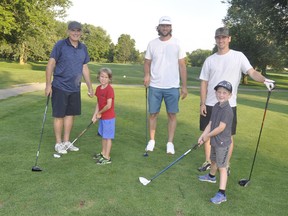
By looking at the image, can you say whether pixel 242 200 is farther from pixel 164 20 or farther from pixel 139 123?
pixel 139 123

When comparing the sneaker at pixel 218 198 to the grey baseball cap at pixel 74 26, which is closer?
the sneaker at pixel 218 198

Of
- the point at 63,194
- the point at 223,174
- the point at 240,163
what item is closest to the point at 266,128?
the point at 240,163

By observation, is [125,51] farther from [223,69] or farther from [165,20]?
[223,69]

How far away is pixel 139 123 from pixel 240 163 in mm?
3762

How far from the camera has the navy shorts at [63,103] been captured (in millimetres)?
5844

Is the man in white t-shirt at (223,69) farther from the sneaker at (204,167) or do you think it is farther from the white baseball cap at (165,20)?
the white baseball cap at (165,20)

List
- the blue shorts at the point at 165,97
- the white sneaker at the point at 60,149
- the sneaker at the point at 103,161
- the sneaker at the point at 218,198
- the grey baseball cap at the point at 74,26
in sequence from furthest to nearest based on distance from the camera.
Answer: the blue shorts at the point at 165,97 → the white sneaker at the point at 60,149 → the grey baseball cap at the point at 74,26 → the sneaker at the point at 103,161 → the sneaker at the point at 218,198

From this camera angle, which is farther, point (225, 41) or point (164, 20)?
point (164, 20)

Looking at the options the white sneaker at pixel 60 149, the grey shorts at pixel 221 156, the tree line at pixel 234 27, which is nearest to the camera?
the grey shorts at pixel 221 156

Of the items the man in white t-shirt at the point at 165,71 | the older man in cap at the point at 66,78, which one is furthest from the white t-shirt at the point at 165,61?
the older man in cap at the point at 66,78

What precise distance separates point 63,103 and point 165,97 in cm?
178

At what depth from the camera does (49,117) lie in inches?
367

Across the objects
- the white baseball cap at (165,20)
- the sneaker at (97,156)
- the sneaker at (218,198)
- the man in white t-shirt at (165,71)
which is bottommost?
the sneaker at (97,156)

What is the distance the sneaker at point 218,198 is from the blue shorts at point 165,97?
2319mm
